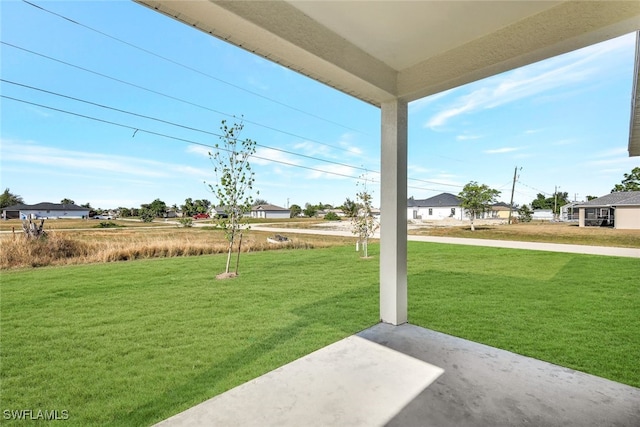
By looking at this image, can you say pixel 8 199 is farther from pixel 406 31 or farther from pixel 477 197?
pixel 477 197

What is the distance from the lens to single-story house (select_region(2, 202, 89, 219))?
358 cm

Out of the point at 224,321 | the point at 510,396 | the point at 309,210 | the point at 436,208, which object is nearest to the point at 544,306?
the point at 510,396

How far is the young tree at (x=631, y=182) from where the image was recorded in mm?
10148

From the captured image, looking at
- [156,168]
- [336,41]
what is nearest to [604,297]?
[336,41]

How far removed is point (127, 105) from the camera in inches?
163

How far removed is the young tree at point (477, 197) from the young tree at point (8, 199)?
16218mm

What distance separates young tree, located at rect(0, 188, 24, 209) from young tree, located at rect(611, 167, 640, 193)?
56.0ft

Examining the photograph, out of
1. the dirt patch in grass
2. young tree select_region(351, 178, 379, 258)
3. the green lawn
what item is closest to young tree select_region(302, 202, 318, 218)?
the dirt patch in grass

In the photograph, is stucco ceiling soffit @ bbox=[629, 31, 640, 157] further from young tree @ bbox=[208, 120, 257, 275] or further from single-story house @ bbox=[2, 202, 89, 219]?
single-story house @ bbox=[2, 202, 89, 219]

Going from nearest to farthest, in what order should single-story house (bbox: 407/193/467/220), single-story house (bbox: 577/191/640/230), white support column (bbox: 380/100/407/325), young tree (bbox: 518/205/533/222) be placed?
white support column (bbox: 380/100/407/325)
single-story house (bbox: 577/191/640/230)
young tree (bbox: 518/205/533/222)
single-story house (bbox: 407/193/467/220)

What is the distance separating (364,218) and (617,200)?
14094mm

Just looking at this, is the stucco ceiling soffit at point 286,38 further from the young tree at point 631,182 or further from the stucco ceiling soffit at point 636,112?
the young tree at point 631,182

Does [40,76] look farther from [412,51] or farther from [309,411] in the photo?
[309,411]

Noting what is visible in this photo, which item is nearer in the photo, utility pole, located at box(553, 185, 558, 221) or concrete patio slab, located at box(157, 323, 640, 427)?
concrete patio slab, located at box(157, 323, 640, 427)
